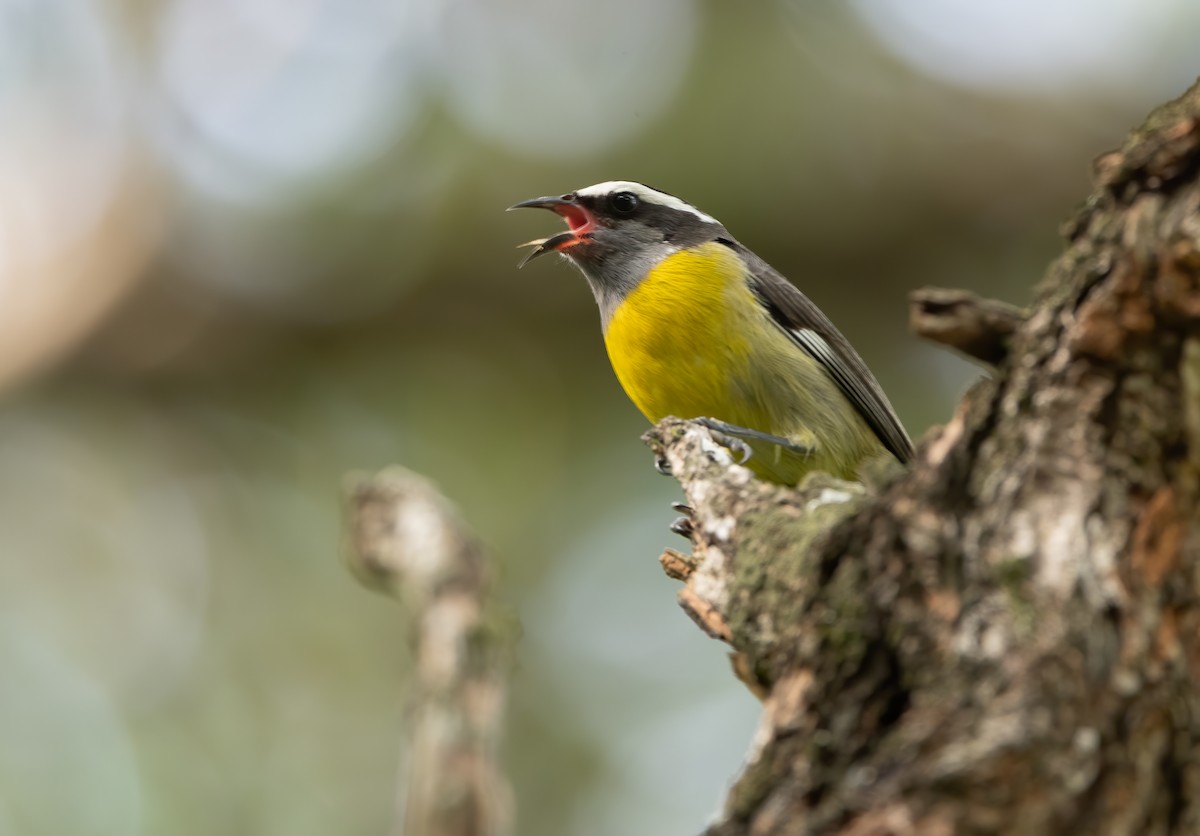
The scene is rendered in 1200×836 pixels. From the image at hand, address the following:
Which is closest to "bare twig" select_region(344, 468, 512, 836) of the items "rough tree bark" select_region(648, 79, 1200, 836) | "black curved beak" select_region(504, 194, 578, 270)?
"black curved beak" select_region(504, 194, 578, 270)

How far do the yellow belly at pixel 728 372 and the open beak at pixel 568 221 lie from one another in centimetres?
51

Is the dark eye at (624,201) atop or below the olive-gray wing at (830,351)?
atop

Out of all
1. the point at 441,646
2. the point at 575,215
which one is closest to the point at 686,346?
the point at 575,215

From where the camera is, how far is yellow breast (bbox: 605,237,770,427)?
446 cm

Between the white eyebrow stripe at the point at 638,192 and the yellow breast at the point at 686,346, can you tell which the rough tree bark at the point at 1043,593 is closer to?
the yellow breast at the point at 686,346

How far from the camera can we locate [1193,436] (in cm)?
164

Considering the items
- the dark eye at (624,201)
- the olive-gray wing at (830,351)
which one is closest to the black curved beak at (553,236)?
the dark eye at (624,201)

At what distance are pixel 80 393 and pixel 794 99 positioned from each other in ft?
17.6

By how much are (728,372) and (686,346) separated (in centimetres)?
18

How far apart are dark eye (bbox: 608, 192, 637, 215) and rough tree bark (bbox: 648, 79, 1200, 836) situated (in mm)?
3531

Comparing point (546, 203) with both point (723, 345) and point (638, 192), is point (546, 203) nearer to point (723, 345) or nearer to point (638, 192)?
point (638, 192)

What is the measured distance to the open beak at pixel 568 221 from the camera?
5066mm

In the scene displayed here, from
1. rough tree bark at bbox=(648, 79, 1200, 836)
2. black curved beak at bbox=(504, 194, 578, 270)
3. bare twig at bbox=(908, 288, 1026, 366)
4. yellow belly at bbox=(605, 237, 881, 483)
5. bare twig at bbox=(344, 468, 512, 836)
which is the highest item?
black curved beak at bbox=(504, 194, 578, 270)

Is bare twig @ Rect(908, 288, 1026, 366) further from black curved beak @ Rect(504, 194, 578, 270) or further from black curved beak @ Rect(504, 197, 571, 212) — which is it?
black curved beak @ Rect(504, 197, 571, 212)
